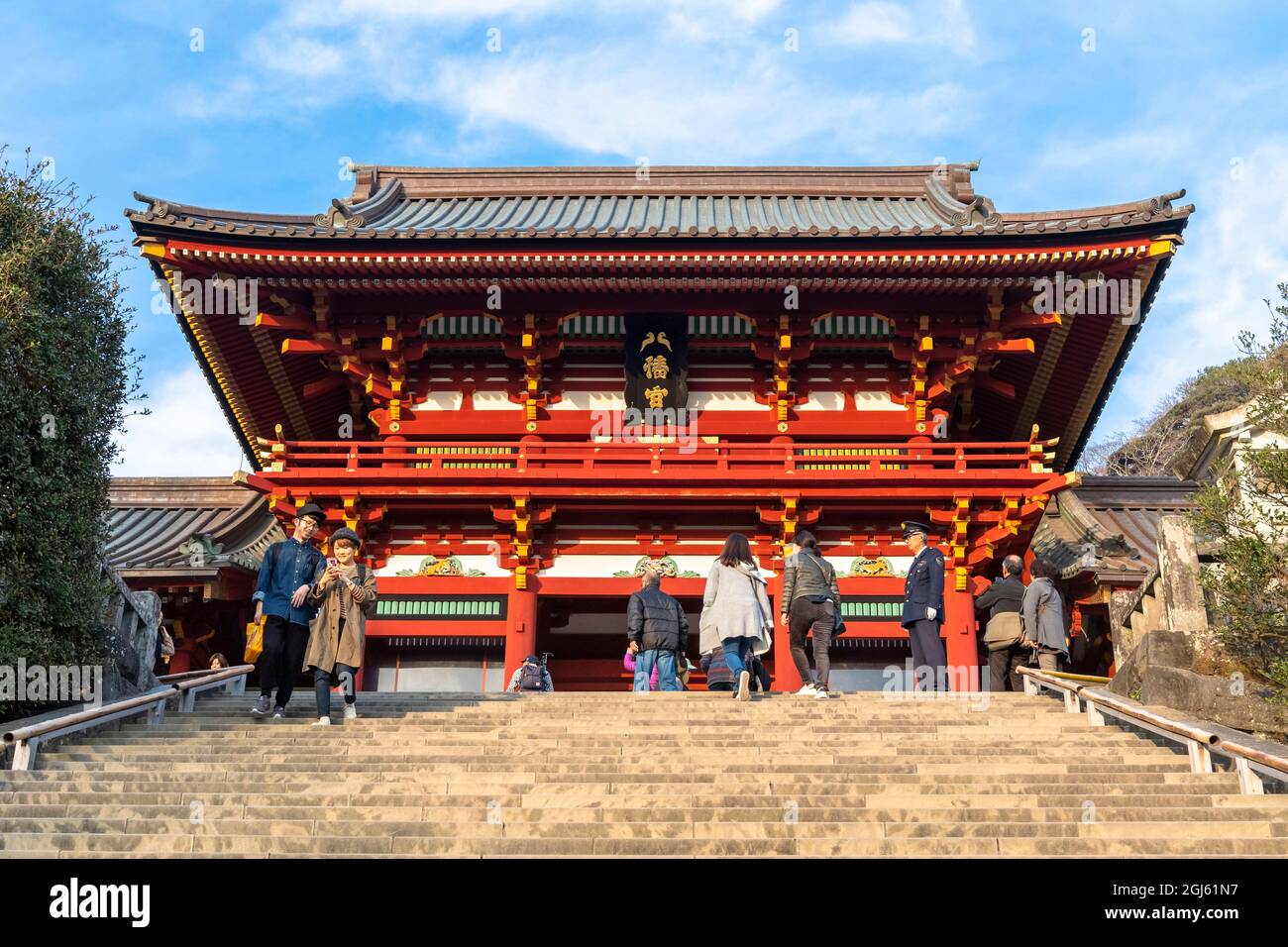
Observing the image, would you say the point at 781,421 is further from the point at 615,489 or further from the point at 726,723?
the point at 726,723

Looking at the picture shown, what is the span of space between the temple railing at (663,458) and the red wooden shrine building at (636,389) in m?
0.06

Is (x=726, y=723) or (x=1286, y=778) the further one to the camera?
(x=726, y=723)

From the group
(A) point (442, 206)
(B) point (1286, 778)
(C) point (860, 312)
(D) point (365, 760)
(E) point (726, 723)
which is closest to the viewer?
(B) point (1286, 778)

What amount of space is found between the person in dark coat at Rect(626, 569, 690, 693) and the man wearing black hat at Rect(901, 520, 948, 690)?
2.49 metres

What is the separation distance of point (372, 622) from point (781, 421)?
22.7 ft

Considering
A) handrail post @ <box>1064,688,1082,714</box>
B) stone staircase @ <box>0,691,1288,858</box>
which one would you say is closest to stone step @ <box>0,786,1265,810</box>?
stone staircase @ <box>0,691,1288,858</box>

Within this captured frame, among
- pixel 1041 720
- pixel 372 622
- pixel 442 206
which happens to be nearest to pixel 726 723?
pixel 1041 720

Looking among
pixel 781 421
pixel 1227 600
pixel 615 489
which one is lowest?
pixel 1227 600

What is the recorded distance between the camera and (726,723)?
10.5 m

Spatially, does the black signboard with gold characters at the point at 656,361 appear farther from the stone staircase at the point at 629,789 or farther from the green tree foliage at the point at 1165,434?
the green tree foliage at the point at 1165,434

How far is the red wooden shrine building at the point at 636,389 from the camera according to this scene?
16.6 metres

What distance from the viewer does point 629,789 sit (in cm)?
802

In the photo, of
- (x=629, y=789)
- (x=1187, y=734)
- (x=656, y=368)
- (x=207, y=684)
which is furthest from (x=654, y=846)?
(x=656, y=368)

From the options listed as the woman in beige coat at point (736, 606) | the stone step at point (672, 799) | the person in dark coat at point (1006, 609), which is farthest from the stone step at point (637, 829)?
the person in dark coat at point (1006, 609)
